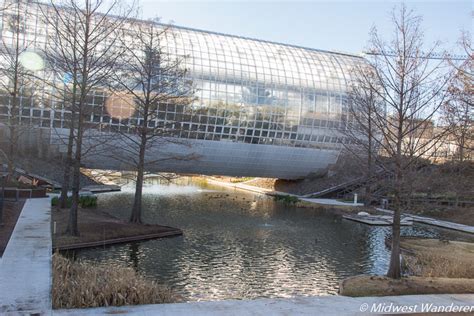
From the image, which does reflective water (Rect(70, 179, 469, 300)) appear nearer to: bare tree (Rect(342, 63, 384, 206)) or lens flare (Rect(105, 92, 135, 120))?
bare tree (Rect(342, 63, 384, 206))

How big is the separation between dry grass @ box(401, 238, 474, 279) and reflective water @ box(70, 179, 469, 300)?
1.36 m

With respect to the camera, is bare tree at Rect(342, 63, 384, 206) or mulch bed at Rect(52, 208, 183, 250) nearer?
bare tree at Rect(342, 63, 384, 206)

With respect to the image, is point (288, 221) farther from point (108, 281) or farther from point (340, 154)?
point (340, 154)

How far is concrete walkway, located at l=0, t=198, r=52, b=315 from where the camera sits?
1082cm

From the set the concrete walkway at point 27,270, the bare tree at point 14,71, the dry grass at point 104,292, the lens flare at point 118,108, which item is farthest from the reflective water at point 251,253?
the lens flare at point 118,108

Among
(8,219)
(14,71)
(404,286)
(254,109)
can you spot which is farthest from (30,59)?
(404,286)

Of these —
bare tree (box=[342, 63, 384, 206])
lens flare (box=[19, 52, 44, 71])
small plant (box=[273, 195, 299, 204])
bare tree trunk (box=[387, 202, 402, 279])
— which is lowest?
small plant (box=[273, 195, 299, 204])

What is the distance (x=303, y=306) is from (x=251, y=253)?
10298mm

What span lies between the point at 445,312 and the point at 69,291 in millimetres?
9003

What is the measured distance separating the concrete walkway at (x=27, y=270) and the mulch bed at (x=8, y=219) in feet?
0.70

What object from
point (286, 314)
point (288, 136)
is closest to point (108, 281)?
point (286, 314)

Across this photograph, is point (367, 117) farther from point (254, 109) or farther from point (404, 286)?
point (254, 109)

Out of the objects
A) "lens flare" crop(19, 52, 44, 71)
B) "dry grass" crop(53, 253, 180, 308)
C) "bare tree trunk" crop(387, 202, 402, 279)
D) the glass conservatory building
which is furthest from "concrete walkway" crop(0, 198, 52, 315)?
the glass conservatory building

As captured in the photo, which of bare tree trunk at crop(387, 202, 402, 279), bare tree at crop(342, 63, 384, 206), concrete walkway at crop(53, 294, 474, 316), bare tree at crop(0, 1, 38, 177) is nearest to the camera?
concrete walkway at crop(53, 294, 474, 316)
